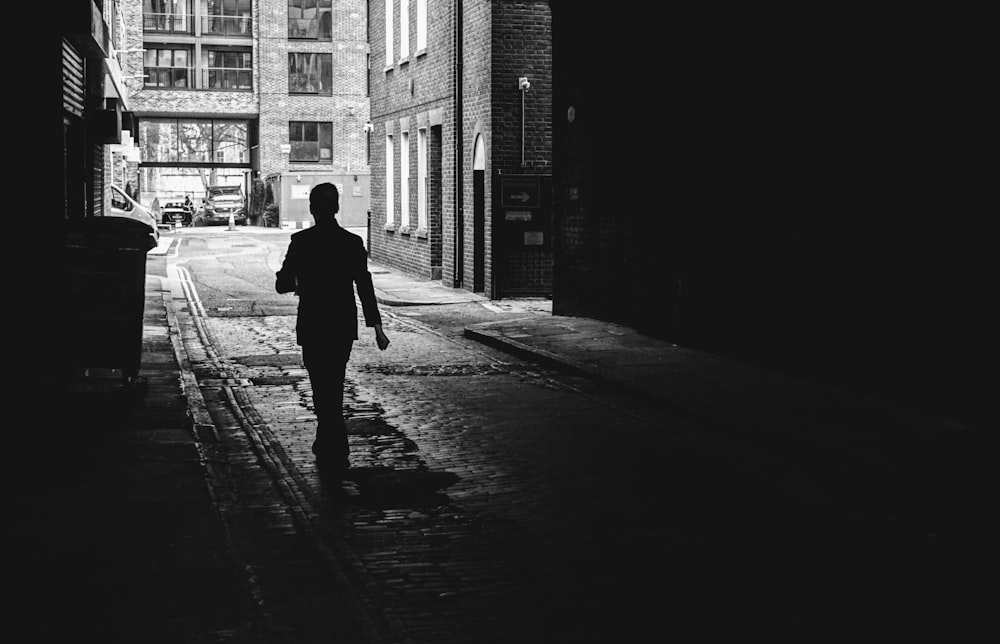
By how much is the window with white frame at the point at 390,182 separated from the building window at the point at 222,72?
40.9 meters

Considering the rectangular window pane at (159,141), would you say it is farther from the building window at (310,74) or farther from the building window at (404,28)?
the building window at (404,28)

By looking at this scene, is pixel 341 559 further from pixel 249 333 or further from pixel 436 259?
pixel 436 259

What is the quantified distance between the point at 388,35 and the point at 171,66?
42630 mm

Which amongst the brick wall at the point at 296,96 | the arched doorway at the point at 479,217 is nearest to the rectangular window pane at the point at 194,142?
the brick wall at the point at 296,96

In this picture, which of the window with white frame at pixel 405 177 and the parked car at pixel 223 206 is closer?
the window with white frame at pixel 405 177

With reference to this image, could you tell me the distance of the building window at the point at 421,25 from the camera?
27688 millimetres

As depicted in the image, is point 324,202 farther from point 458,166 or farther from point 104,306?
point 458,166

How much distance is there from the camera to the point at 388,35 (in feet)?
102

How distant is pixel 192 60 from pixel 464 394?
6158 cm

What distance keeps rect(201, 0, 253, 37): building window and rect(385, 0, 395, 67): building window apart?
136 ft

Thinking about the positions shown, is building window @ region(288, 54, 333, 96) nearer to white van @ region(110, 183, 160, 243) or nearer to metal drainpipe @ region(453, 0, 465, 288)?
white van @ region(110, 183, 160, 243)

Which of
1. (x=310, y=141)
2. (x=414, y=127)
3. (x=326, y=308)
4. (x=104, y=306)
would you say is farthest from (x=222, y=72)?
(x=326, y=308)

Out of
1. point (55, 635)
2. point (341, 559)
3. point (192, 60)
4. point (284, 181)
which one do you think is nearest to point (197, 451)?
point (341, 559)

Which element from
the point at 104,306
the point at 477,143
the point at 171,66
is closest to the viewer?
the point at 104,306
